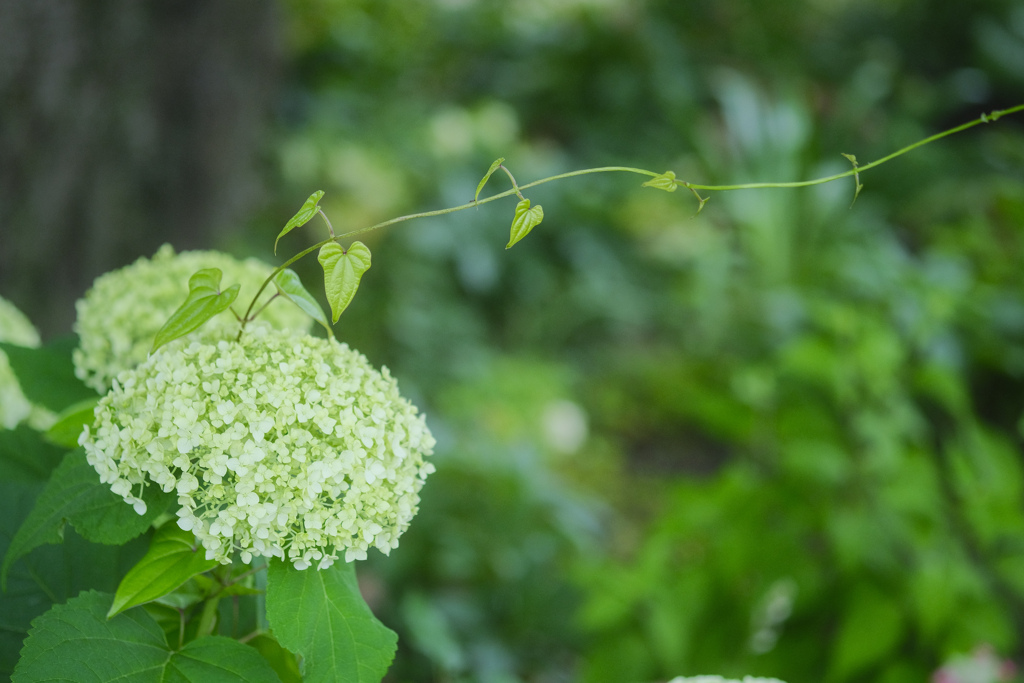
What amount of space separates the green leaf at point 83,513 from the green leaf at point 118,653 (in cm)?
5

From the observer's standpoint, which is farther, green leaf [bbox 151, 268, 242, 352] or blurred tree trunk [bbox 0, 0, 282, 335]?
blurred tree trunk [bbox 0, 0, 282, 335]

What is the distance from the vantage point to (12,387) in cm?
77

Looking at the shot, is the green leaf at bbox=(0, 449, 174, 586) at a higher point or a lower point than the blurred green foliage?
lower

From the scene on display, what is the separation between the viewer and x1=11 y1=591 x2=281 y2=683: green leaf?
431 mm

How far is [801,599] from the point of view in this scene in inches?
49.8

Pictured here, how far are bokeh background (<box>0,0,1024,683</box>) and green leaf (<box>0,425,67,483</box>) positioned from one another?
1.98ft

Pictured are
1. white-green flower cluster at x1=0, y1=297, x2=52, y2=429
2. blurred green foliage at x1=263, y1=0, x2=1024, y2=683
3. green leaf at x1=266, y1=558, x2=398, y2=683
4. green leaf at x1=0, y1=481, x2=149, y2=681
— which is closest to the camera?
green leaf at x1=266, y1=558, x2=398, y2=683

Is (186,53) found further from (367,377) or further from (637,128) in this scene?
(637,128)

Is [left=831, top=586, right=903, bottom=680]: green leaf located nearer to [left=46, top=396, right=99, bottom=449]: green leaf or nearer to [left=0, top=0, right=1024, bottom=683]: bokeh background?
A: [left=0, top=0, right=1024, bottom=683]: bokeh background

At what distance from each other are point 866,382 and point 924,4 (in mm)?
4311

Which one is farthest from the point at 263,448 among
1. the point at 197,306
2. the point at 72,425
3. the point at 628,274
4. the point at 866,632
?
the point at 628,274

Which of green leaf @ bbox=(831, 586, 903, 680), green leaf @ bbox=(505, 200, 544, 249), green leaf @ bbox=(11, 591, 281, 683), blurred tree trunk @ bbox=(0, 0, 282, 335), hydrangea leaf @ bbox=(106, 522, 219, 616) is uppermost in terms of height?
blurred tree trunk @ bbox=(0, 0, 282, 335)

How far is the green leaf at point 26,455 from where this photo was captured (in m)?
0.62

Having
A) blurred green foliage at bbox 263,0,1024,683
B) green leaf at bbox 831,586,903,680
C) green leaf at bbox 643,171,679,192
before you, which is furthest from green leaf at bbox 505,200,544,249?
green leaf at bbox 831,586,903,680
